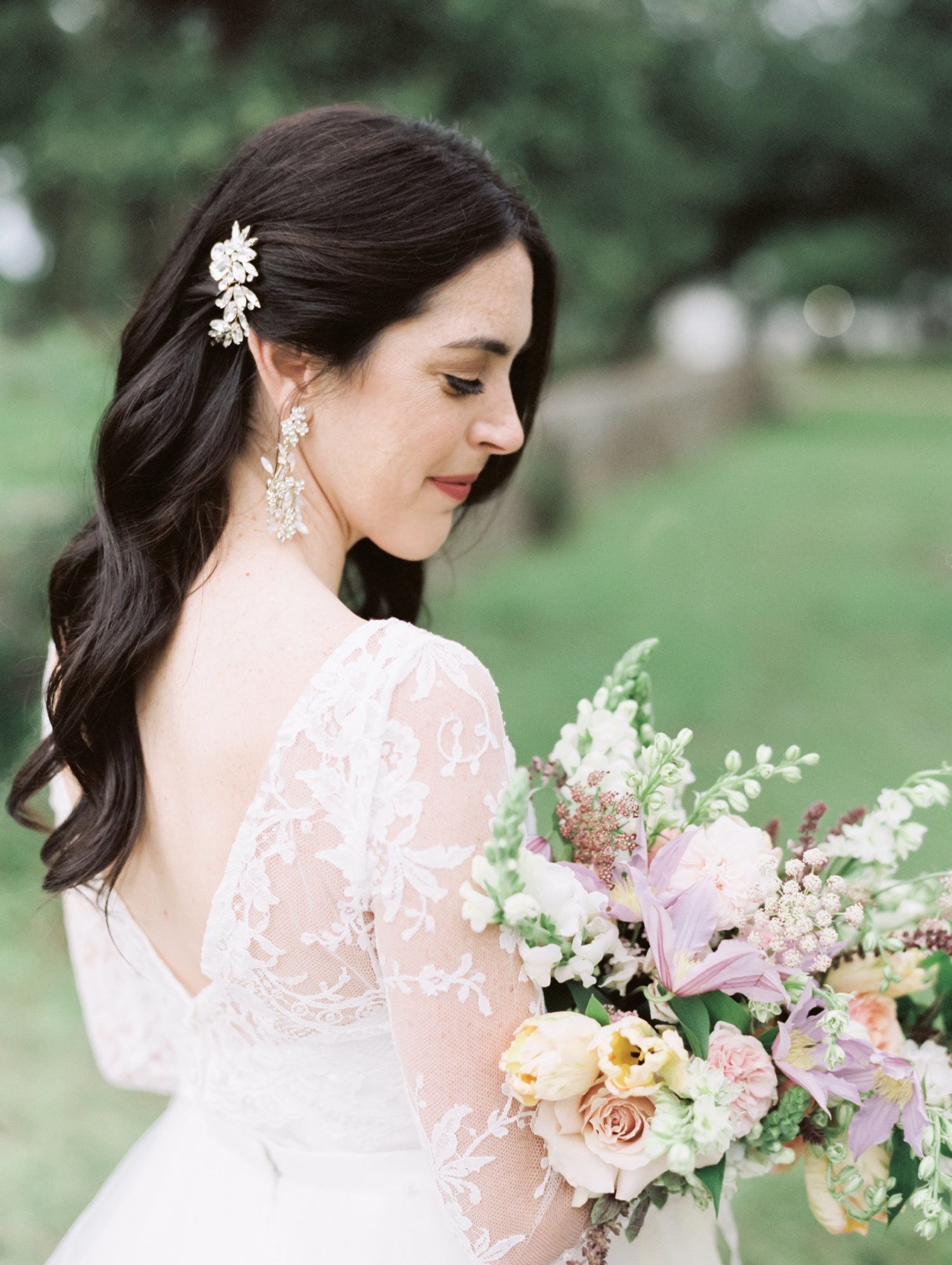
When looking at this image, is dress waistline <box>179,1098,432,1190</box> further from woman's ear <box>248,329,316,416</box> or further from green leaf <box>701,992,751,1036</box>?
woman's ear <box>248,329,316,416</box>

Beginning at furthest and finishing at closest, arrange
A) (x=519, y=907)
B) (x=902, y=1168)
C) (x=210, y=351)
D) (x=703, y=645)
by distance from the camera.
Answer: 1. (x=703, y=645)
2. (x=210, y=351)
3. (x=902, y=1168)
4. (x=519, y=907)

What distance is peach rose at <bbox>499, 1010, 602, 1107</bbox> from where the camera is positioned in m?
1.24

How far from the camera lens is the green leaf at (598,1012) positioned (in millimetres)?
1318

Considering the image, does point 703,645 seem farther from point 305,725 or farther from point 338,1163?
point 305,725

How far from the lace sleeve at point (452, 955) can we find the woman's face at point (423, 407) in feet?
1.48

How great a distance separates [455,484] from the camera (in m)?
1.82

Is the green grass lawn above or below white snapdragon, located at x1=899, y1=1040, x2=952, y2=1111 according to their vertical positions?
below

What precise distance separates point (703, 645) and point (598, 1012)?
7.26m

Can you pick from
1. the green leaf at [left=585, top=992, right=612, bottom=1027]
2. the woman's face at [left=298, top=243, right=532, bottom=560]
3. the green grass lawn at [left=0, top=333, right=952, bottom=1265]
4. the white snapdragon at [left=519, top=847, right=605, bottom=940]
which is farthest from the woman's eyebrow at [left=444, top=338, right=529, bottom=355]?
the green grass lawn at [left=0, top=333, right=952, bottom=1265]

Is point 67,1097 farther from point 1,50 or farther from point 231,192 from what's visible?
point 1,50

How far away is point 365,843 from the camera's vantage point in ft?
4.19

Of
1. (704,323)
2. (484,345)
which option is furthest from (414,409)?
(704,323)

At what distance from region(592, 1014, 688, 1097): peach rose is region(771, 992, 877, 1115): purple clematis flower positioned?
0.13 m

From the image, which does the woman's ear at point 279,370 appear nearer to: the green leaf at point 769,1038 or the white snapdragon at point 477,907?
the white snapdragon at point 477,907
